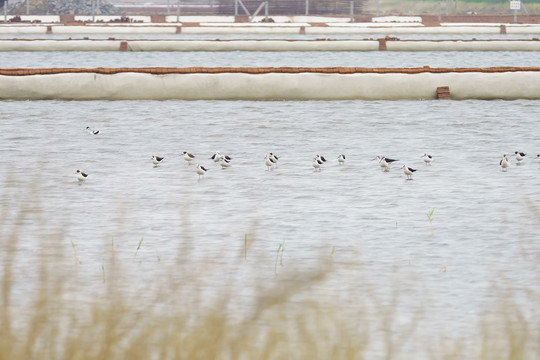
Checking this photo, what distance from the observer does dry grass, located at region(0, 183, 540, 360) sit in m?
5.02

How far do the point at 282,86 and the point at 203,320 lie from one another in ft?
66.5

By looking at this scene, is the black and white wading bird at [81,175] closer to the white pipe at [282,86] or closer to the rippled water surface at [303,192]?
the rippled water surface at [303,192]

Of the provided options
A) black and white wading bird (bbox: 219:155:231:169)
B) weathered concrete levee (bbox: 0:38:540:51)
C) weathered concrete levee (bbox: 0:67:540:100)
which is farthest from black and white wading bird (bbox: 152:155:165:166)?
weathered concrete levee (bbox: 0:38:540:51)

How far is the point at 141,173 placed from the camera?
48.0ft

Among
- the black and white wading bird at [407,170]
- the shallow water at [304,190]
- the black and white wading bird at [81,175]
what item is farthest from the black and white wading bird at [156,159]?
the black and white wading bird at [407,170]

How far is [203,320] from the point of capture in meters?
6.29

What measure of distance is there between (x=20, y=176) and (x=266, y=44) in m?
37.4

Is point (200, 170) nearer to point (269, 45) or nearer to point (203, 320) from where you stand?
point (203, 320)

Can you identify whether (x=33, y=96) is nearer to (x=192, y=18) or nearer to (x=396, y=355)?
(x=396, y=355)

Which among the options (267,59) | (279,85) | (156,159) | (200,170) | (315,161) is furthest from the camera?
(267,59)

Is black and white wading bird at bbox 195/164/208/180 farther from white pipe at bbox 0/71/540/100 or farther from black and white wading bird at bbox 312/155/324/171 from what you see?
white pipe at bbox 0/71/540/100

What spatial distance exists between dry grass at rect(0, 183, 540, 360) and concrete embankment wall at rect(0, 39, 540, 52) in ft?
133

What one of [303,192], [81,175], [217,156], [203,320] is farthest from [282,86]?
[203,320]

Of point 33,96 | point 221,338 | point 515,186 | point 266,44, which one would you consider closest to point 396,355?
point 221,338
